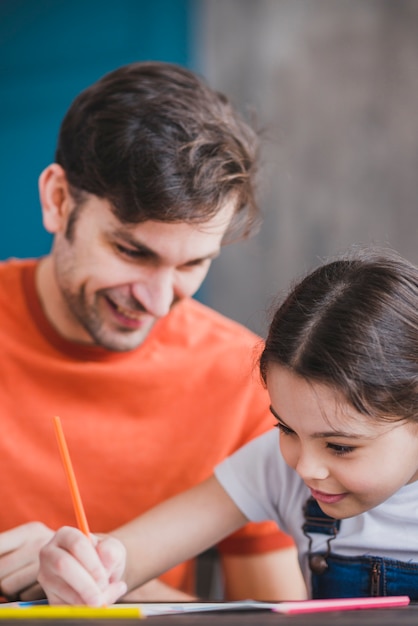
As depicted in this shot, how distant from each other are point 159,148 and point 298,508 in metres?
0.56

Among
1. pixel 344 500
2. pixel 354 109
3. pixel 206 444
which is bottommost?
pixel 206 444

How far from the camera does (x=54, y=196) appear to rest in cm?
140

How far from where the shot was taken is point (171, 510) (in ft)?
3.52

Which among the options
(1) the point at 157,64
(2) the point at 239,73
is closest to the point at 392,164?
(2) the point at 239,73

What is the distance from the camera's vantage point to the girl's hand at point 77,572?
854 millimetres

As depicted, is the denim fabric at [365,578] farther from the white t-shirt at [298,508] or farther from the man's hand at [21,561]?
the man's hand at [21,561]

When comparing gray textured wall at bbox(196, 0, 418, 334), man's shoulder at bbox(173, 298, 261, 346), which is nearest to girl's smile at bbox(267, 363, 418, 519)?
man's shoulder at bbox(173, 298, 261, 346)

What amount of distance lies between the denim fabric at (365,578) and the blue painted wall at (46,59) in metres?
1.94

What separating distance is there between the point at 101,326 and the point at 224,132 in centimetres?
37

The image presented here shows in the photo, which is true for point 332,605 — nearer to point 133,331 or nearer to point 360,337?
point 360,337

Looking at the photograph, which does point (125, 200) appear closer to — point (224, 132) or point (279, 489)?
point (224, 132)

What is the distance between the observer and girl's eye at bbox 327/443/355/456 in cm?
87

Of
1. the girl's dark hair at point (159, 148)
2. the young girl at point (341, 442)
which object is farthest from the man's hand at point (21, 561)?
the girl's dark hair at point (159, 148)

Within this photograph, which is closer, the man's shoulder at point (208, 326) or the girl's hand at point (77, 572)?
the girl's hand at point (77, 572)
